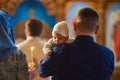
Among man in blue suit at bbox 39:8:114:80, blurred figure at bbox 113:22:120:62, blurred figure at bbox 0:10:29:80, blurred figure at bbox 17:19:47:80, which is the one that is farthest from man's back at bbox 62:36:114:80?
blurred figure at bbox 113:22:120:62

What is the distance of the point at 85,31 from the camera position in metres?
2.13

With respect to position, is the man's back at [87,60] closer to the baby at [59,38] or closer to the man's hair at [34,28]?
the baby at [59,38]

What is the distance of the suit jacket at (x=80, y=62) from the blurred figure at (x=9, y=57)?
0.24m

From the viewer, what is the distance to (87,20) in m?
2.13

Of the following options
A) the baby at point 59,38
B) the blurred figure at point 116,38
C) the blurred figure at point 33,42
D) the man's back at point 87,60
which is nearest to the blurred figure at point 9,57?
the baby at point 59,38

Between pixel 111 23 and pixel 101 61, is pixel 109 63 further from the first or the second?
pixel 111 23

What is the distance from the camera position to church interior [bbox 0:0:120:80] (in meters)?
6.32

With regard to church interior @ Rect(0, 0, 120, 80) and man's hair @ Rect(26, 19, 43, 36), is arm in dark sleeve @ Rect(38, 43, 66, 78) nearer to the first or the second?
man's hair @ Rect(26, 19, 43, 36)

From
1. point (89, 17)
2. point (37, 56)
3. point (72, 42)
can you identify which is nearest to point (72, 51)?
point (72, 42)

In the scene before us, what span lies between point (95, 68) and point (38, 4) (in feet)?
14.4

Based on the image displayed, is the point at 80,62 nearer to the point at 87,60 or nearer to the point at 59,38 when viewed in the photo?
the point at 87,60

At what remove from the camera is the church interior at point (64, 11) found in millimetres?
6320

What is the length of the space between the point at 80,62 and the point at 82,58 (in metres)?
0.03

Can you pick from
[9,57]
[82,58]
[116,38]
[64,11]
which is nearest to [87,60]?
[82,58]
